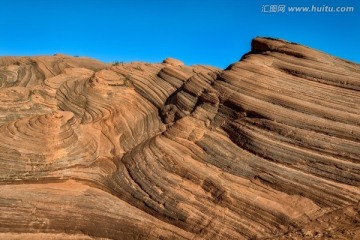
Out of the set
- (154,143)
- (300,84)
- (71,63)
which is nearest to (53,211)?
(154,143)

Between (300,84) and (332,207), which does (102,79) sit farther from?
(332,207)

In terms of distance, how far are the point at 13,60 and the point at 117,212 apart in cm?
1935

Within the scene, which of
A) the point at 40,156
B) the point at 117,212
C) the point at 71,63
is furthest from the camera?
the point at 71,63

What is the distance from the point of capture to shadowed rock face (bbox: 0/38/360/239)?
44.0 feet

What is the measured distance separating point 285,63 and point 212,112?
421 centimetres

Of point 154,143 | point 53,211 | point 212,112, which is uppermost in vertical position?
point 212,112

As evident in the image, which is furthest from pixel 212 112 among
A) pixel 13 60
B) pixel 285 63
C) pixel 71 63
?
pixel 13 60

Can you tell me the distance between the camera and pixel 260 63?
763 inches

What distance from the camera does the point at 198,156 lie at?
15.9m

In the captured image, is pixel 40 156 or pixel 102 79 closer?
pixel 40 156

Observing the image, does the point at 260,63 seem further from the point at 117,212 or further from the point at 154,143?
the point at 117,212

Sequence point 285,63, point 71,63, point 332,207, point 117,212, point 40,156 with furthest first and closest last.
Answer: point 71,63, point 285,63, point 40,156, point 117,212, point 332,207

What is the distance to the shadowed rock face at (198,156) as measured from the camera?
44.0ft

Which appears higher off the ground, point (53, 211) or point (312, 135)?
point (312, 135)
